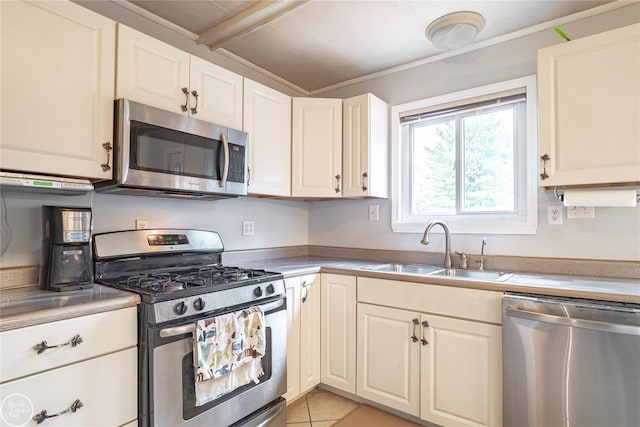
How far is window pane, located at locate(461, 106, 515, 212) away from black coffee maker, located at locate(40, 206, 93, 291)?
7.42ft

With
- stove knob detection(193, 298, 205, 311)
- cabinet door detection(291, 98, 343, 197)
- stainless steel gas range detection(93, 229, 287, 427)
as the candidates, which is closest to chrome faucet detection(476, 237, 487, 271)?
cabinet door detection(291, 98, 343, 197)

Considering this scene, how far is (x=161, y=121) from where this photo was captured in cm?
168

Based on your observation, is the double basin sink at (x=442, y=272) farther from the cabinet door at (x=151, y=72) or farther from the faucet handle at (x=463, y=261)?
the cabinet door at (x=151, y=72)

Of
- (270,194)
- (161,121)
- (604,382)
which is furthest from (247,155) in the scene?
(604,382)

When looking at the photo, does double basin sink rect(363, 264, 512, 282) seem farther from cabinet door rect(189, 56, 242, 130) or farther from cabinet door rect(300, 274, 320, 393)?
cabinet door rect(189, 56, 242, 130)

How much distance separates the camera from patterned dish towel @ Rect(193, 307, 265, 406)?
143cm

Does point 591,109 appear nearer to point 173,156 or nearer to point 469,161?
point 469,161

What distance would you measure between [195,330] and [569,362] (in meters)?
1.58

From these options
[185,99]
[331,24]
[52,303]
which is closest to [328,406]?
[52,303]

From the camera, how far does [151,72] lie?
5.59 ft

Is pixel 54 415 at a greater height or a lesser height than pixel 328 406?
greater

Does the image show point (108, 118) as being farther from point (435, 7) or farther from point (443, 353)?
point (443, 353)

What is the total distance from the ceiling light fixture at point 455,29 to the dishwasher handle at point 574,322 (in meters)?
1.56

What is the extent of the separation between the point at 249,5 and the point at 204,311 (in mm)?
1665
